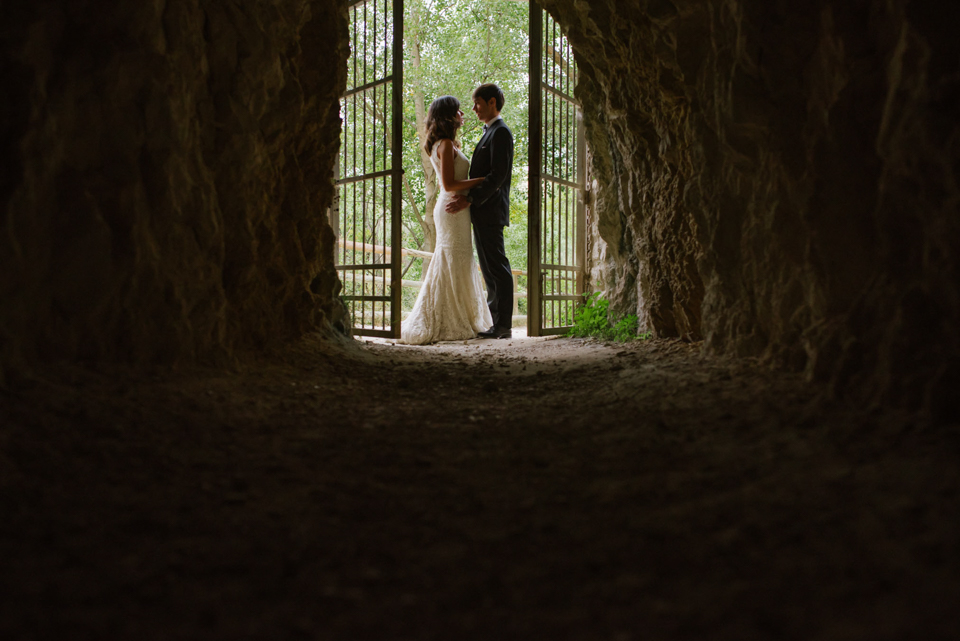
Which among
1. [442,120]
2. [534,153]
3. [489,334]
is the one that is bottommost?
[489,334]

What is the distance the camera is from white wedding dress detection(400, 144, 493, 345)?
575 cm

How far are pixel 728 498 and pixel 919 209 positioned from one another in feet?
3.16

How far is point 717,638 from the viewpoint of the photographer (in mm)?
894

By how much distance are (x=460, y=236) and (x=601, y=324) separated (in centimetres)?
153

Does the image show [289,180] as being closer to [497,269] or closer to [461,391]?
[461,391]

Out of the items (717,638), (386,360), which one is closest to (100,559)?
(717,638)

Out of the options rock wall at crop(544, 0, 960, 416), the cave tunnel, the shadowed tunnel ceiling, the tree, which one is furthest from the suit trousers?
the tree

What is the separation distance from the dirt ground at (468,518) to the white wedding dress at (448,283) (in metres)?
3.43

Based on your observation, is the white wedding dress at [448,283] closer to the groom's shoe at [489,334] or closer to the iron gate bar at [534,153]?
the groom's shoe at [489,334]

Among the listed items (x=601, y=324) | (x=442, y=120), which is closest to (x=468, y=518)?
(x=601, y=324)

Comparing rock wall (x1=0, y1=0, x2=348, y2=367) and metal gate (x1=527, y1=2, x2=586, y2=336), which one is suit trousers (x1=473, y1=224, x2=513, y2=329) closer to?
metal gate (x1=527, y1=2, x2=586, y2=336)

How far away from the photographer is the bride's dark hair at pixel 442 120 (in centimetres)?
572

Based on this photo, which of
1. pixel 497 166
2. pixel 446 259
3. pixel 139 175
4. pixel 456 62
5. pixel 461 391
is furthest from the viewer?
pixel 456 62

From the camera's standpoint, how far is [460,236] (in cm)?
578
